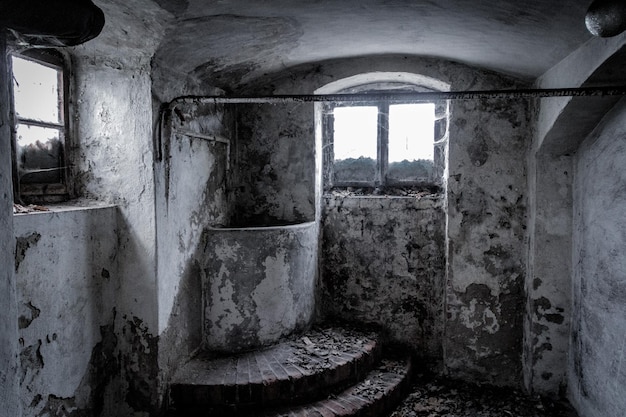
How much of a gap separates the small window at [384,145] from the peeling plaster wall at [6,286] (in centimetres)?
339

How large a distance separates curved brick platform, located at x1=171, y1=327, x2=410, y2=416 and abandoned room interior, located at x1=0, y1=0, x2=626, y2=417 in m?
0.02

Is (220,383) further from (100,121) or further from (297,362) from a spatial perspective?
(100,121)

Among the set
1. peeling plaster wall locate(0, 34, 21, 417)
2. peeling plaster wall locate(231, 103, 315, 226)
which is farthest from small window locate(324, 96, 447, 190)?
peeling plaster wall locate(0, 34, 21, 417)

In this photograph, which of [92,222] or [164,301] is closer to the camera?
[92,222]

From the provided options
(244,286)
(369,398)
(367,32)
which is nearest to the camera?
(367,32)

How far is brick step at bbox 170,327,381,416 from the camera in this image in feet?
9.80

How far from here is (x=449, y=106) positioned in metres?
3.86

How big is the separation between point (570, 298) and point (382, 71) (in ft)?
8.39

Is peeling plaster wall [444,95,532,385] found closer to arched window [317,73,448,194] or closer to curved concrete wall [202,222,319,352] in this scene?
arched window [317,73,448,194]

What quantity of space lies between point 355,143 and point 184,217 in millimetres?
2118

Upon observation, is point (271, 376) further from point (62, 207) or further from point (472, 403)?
point (62, 207)

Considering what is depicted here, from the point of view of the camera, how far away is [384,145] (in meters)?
4.45

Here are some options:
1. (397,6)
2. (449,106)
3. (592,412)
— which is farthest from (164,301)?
(592,412)

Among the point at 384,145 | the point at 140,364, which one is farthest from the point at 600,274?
the point at 140,364
